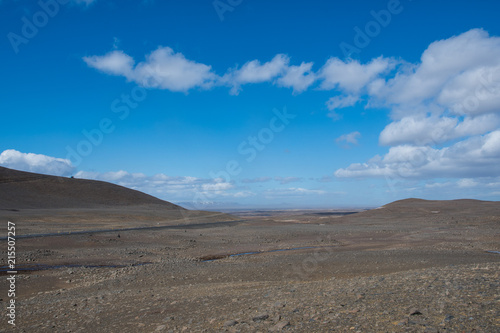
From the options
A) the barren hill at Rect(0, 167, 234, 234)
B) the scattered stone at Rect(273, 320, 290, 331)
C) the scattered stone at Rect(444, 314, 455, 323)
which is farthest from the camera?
the barren hill at Rect(0, 167, 234, 234)

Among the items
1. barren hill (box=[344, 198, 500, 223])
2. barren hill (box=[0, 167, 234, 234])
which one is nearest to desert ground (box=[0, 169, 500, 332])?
barren hill (box=[344, 198, 500, 223])

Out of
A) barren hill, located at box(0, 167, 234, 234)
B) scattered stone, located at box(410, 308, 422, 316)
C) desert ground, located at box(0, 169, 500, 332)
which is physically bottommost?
desert ground, located at box(0, 169, 500, 332)

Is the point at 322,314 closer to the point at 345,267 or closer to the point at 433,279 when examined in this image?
the point at 433,279

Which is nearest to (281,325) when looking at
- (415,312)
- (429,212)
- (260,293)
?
(415,312)

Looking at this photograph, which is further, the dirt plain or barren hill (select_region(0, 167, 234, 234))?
barren hill (select_region(0, 167, 234, 234))

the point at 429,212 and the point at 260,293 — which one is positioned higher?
the point at 429,212

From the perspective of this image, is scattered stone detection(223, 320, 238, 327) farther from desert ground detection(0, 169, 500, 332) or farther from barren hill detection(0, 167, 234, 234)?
barren hill detection(0, 167, 234, 234)

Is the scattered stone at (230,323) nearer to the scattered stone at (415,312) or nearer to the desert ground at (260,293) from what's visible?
the desert ground at (260,293)

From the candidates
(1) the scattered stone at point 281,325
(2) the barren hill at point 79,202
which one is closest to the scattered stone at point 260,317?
(1) the scattered stone at point 281,325

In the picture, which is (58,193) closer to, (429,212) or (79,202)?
(79,202)

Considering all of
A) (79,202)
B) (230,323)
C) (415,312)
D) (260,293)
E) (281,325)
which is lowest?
(260,293)

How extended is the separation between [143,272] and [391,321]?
13.0 m

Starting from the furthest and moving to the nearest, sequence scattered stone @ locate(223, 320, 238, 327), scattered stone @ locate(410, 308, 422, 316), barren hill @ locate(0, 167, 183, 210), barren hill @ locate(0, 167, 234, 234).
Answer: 1. barren hill @ locate(0, 167, 183, 210)
2. barren hill @ locate(0, 167, 234, 234)
3. scattered stone @ locate(223, 320, 238, 327)
4. scattered stone @ locate(410, 308, 422, 316)

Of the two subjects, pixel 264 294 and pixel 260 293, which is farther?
pixel 260 293
